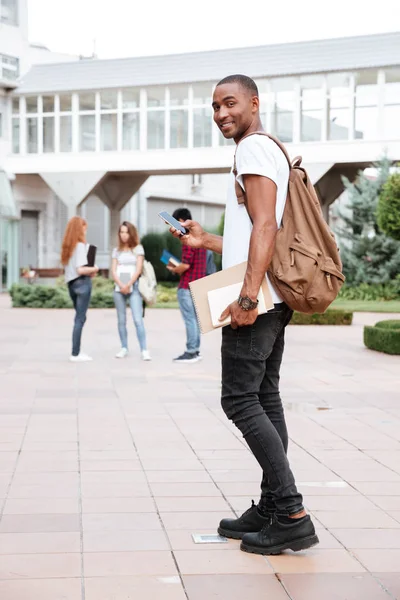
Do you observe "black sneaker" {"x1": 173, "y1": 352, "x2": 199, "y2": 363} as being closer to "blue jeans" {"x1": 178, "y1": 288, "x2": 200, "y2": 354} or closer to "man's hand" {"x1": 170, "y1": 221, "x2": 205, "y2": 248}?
"blue jeans" {"x1": 178, "y1": 288, "x2": 200, "y2": 354}

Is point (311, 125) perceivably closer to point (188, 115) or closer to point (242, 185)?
point (188, 115)

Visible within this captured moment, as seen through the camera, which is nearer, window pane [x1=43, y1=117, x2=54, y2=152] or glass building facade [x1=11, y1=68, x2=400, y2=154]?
glass building facade [x1=11, y1=68, x2=400, y2=154]

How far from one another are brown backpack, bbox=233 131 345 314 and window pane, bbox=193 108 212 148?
3117 cm

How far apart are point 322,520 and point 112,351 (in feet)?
30.0

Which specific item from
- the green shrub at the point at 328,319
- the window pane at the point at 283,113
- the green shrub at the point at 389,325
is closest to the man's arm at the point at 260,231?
the green shrub at the point at 389,325

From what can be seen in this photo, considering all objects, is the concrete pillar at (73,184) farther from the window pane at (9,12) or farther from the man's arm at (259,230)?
the man's arm at (259,230)

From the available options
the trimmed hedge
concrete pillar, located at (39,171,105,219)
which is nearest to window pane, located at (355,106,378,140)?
concrete pillar, located at (39,171,105,219)

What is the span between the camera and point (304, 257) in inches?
152

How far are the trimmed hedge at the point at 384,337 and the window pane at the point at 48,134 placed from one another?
2436 centimetres

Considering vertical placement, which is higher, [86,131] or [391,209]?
[86,131]

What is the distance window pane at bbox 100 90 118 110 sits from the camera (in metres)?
36.5

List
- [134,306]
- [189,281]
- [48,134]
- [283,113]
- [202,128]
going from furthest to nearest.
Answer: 1. [48,134]
2. [202,128]
3. [283,113]
4. [134,306]
5. [189,281]

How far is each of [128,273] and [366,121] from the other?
22.2m

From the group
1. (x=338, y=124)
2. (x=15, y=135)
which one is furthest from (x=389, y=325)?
(x=15, y=135)
